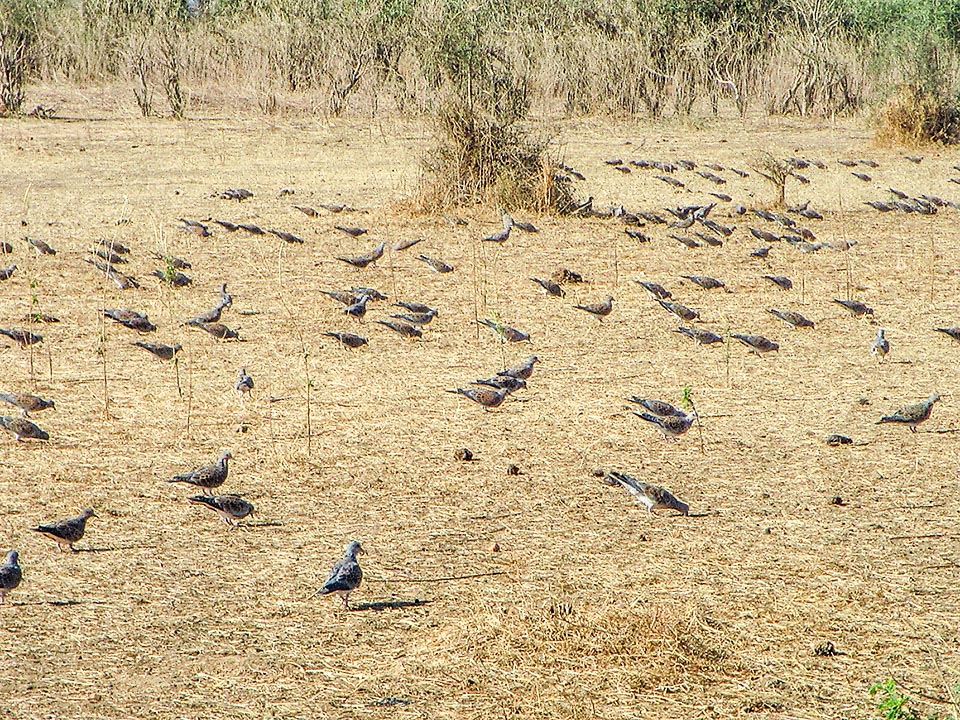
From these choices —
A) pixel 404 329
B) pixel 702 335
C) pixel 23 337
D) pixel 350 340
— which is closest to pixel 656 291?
pixel 702 335

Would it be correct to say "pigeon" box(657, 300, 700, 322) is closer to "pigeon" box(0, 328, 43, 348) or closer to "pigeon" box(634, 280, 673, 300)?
"pigeon" box(634, 280, 673, 300)

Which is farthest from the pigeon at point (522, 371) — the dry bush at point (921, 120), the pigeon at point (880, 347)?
the dry bush at point (921, 120)

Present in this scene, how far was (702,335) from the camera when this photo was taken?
895 centimetres

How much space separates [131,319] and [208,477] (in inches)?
139

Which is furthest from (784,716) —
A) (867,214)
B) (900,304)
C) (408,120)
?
(408,120)

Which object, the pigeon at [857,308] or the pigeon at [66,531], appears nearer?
the pigeon at [66,531]

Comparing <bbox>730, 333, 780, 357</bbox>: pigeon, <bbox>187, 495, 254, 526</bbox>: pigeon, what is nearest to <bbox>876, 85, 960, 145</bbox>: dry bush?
<bbox>730, 333, 780, 357</bbox>: pigeon

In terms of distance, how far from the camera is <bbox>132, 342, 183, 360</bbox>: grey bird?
27.5 ft

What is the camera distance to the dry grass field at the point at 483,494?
438cm

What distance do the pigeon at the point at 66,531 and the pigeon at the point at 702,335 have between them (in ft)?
16.3

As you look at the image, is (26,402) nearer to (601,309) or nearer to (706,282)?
(601,309)

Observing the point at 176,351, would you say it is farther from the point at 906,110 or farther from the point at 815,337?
the point at 906,110

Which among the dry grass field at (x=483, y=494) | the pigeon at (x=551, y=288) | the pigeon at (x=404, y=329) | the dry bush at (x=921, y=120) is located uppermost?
the dry bush at (x=921, y=120)

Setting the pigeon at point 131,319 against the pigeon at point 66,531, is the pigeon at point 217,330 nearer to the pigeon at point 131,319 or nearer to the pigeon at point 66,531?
the pigeon at point 131,319
